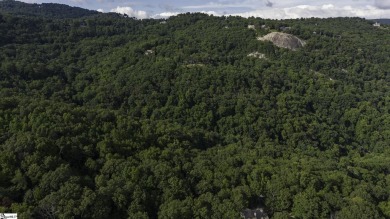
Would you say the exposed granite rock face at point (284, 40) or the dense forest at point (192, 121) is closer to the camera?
the dense forest at point (192, 121)

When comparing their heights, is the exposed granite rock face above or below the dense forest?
above

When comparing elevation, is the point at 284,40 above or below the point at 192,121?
above

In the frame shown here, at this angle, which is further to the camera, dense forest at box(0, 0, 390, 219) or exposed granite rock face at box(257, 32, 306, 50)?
exposed granite rock face at box(257, 32, 306, 50)

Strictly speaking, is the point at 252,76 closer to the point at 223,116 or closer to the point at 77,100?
the point at 223,116

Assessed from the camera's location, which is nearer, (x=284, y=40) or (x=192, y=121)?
(x=192, y=121)
